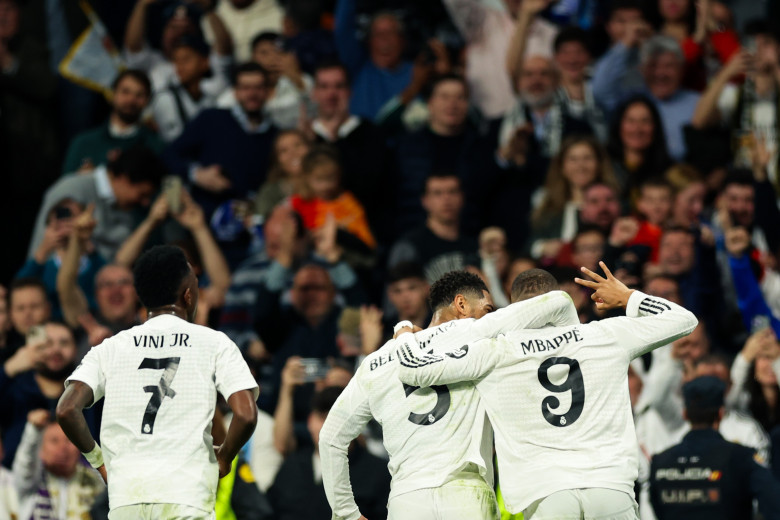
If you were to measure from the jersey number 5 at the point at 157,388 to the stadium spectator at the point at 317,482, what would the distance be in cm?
337

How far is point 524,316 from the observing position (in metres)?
8.07

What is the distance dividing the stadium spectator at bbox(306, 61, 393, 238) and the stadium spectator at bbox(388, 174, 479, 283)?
2.87 feet

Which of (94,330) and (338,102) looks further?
(338,102)

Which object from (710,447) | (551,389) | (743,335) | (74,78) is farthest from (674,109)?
(551,389)

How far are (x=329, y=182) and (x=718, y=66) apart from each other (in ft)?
15.1

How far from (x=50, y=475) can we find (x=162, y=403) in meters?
4.62

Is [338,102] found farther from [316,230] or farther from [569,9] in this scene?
[569,9]

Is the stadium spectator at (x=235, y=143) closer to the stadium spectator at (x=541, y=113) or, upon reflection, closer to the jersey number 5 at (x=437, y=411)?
the stadium spectator at (x=541, y=113)

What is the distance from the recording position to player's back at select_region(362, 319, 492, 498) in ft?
26.8

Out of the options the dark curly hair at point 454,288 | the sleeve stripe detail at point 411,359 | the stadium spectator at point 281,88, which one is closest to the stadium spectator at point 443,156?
the stadium spectator at point 281,88

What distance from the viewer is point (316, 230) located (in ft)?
44.0

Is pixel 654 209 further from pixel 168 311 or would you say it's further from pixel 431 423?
pixel 168 311

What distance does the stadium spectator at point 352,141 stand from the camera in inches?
567

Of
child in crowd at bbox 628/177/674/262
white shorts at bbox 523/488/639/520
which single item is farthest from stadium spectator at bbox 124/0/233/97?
white shorts at bbox 523/488/639/520
